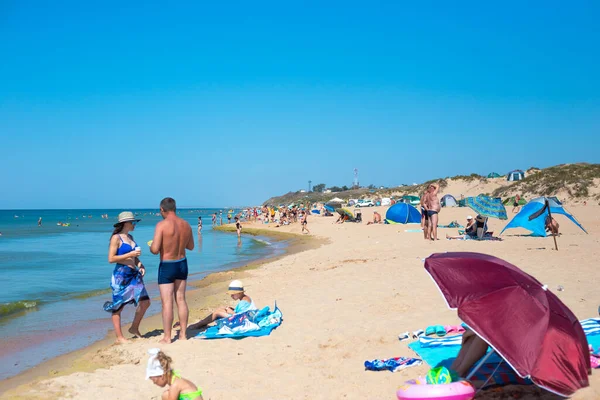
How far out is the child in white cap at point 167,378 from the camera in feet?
11.6

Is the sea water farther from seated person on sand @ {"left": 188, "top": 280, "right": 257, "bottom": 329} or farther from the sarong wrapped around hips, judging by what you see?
seated person on sand @ {"left": 188, "top": 280, "right": 257, "bottom": 329}

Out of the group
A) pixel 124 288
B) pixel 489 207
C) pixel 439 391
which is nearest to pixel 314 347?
pixel 439 391

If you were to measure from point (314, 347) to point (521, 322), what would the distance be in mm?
2729

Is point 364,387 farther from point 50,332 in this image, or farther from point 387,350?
point 50,332

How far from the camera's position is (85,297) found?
11.6 m

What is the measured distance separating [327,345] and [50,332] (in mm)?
5096

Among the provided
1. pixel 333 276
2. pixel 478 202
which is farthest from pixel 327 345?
pixel 478 202

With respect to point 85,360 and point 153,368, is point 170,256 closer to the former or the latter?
point 85,360

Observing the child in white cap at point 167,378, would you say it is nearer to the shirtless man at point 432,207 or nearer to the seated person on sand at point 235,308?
the seated person on sand at point 235,308

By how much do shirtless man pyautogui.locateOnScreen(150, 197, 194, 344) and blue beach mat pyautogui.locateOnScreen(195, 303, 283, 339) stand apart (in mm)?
614

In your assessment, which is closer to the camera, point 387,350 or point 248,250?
point 387,350

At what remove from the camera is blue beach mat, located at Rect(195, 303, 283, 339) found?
6.47 m

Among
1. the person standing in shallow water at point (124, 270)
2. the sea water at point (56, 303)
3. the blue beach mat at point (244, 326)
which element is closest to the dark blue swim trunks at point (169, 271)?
the person standing in shallow water at point (124, 270)

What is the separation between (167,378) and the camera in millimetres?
3637
